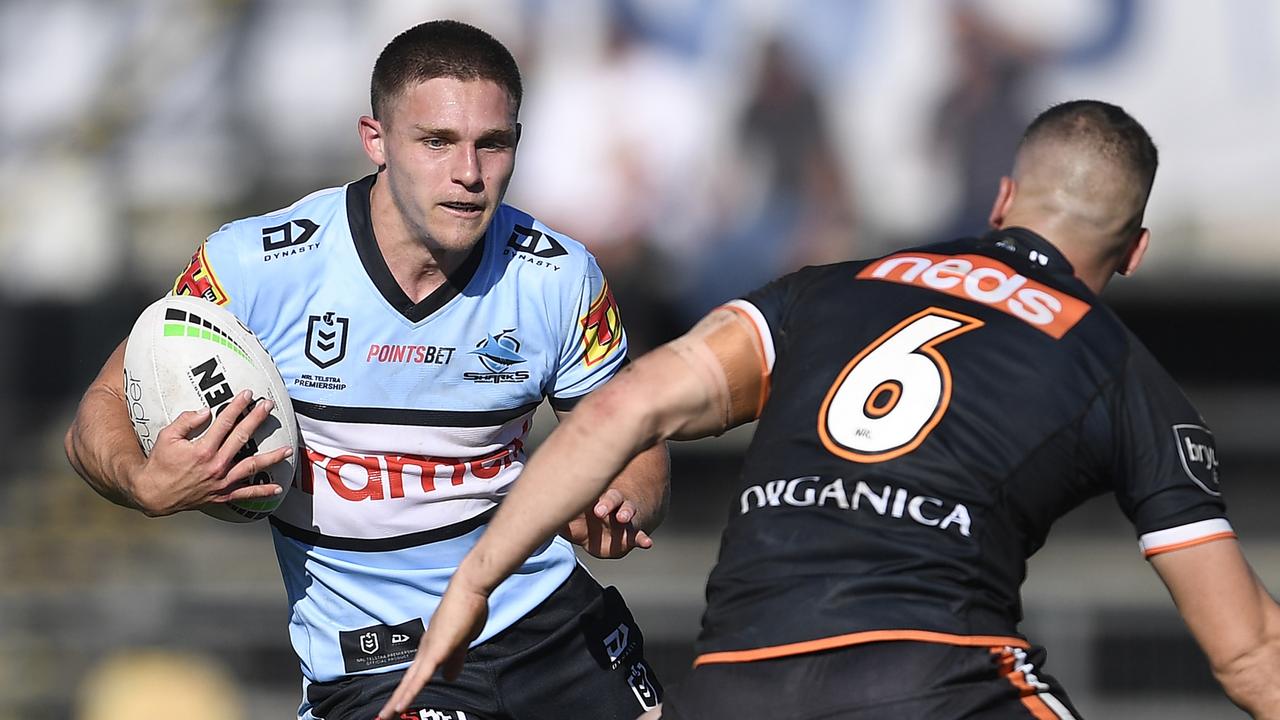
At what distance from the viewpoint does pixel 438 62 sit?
4273 mm

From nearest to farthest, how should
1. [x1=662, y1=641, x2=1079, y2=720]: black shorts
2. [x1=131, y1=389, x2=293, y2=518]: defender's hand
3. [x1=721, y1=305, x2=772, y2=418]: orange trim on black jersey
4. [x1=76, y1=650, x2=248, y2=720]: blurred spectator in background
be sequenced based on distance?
[x1=662, y1=641, x2=1079, y2=720]: black shorts, [x1=721, y1=305, x2=772, y2=418]: orange trim on black jersey, [x1=131, y1=389, x2=293, y2=518]: defender's hand, [x1=76, y1=650, x2=248, y2=720]: blurred spectator in background

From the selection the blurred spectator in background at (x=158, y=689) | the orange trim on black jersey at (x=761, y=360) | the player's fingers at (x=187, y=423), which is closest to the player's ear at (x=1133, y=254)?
the orange trim on black jersey at (x=761, y=360)

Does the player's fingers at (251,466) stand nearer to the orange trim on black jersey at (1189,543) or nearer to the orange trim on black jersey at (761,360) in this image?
the orange trim on black jersey at (761,360)

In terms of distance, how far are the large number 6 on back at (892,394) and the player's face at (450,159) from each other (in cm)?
128

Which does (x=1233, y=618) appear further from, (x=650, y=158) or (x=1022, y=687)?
(x=650, y=158)

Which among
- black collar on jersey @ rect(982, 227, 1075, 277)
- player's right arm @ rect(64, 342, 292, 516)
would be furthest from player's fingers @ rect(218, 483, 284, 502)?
black collar on jersey @ rect(982, 227, 1075, 277)

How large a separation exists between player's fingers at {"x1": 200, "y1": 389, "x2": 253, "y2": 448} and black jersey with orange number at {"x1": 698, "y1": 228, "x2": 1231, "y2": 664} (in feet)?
4.33

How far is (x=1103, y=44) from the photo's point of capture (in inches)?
392

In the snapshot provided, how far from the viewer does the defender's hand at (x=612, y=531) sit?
4250 millimetres

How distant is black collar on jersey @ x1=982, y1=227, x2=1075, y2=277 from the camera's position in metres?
3.48

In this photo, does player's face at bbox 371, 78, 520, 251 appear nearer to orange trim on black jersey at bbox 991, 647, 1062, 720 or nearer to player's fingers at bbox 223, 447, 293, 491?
player's fingers at bbox 223, 447, 293, 491

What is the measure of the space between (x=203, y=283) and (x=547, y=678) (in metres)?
1.37

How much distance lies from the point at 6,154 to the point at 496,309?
23.4ft

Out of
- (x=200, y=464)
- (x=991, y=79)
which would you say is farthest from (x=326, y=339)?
(x=991, y=79)
